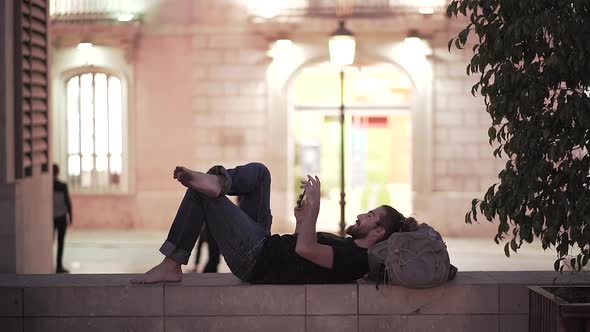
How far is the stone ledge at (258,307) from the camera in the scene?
647 centimetres

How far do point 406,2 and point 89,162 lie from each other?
650cm

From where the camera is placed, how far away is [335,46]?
585 inches

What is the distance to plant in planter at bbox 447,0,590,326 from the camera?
5598 mm

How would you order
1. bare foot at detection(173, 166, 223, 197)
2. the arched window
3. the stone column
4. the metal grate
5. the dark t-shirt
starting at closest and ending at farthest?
bare foot at detection(173, 166, 223, 197)
the dark t-shirt
the stone column
the metal grate
the arched window

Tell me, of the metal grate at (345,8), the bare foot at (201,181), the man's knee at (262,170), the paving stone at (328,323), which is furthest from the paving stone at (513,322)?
the metal grate at (345,8)

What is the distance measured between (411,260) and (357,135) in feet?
53.3

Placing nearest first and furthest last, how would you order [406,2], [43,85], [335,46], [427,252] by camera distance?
[427,252] → [43,85] → [335,46] → [406,2]

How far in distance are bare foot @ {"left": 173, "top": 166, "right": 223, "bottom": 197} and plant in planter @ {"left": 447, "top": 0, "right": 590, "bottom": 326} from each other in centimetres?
142

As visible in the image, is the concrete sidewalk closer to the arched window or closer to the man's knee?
the arched window

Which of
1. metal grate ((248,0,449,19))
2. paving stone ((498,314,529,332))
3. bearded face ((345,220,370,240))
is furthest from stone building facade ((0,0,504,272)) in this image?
bearded face ((345,220,370,240))

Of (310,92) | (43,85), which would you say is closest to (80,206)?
(310,92)

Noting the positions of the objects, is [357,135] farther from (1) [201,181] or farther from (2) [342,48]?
(1) [201,181]

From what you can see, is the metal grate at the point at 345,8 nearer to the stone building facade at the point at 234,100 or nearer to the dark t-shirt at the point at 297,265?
the stone building facade at the point at 234,100

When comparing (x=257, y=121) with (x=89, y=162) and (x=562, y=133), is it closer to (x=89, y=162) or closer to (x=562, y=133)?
(x=89, y=162)
